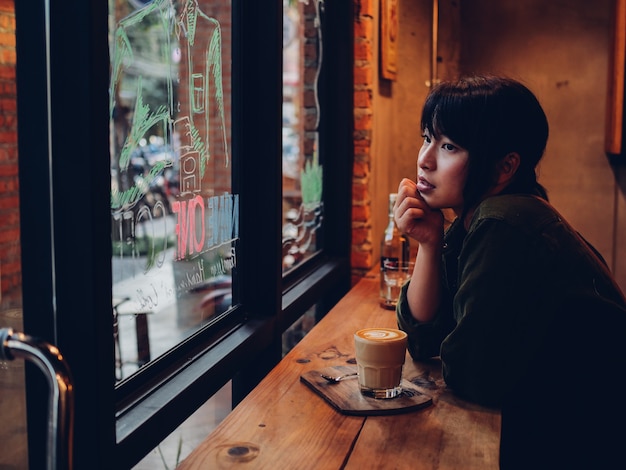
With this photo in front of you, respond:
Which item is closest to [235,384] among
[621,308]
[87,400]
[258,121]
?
[258,121]

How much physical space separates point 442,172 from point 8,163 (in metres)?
0.83

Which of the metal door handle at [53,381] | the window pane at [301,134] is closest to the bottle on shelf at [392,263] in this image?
the window pane at [301,134]

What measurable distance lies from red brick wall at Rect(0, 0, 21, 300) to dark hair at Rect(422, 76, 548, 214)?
809mm

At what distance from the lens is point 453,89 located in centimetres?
144

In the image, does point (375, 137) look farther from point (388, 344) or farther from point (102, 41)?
point (102, 41)

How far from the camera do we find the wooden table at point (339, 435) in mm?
1098

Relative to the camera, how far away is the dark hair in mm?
1401

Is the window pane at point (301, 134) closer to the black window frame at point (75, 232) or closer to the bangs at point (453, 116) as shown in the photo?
the bangs at point (453, 116)

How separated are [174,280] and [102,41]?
67cm

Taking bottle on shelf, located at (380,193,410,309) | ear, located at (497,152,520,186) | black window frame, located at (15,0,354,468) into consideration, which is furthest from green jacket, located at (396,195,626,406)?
bottle on shelf, located at (380,193,410,309)

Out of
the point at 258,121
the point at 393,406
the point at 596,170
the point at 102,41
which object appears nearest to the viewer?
the point at 102,41

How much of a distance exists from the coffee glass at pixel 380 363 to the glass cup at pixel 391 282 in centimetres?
92

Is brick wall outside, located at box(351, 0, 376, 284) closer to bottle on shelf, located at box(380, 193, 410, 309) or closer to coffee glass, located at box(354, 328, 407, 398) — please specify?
bottle on shelf, located at box(380, 193, 410, 309)

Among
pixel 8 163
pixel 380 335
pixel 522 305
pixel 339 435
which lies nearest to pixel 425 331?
pixel 380 335
